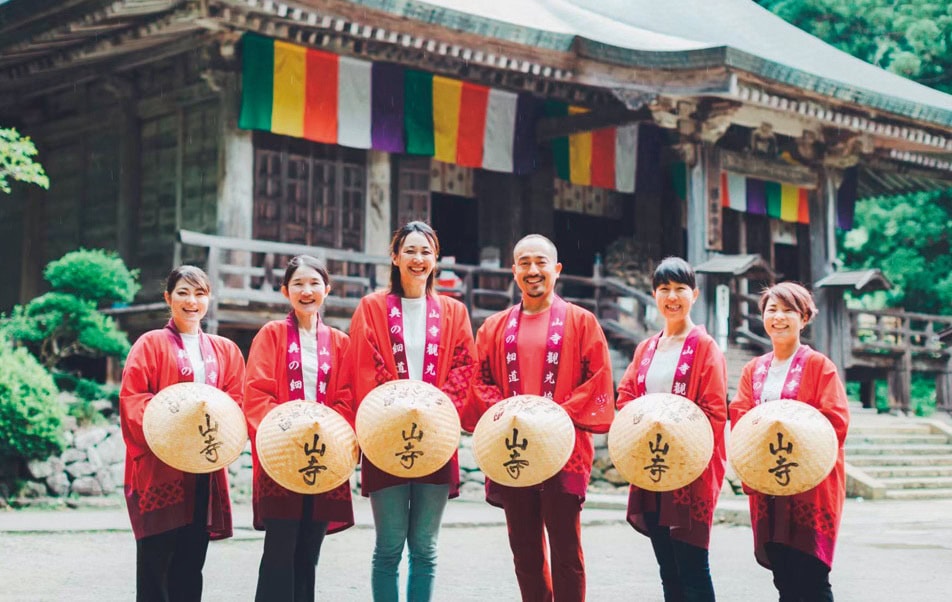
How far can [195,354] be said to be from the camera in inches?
186

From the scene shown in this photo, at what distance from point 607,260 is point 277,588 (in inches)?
514

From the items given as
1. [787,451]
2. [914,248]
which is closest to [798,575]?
[787,451]

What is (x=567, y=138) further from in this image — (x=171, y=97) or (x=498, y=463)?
(x=498, y=463)

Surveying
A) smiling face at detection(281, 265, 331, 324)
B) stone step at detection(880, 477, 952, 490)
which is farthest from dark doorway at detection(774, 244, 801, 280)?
smiling face at detection(281, 265, 331, 324)

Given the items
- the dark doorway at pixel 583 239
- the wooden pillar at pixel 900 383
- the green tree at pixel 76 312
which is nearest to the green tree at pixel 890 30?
the wooden pillar at pixel 900 383

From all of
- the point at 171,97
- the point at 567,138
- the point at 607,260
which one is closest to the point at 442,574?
the point at 171,97

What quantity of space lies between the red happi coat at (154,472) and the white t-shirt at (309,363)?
35 cm

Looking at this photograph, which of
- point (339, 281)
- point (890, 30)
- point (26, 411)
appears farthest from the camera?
point (890, 30)

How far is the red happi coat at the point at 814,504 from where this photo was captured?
176 inches

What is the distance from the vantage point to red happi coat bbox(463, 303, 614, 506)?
4531 mm

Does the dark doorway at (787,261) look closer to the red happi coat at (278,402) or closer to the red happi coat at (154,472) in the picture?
the red happi coat at (278,402)

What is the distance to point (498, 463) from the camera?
4234 mm

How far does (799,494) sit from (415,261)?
6.06 feet

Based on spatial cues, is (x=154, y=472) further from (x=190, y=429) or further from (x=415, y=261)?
(x=415, y=261)
